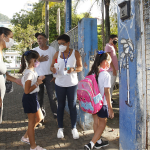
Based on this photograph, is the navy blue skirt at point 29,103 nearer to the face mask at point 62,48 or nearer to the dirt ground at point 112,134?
the face mask at point 62,48

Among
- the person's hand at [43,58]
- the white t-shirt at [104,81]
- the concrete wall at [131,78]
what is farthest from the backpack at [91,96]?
the person's hand at [43,58]

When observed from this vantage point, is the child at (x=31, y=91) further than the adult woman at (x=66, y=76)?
No

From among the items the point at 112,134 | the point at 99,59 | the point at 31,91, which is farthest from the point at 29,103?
the point at 112,134

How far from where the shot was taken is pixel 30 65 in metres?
3.21

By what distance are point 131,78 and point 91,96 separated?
Answer: 2.24ft

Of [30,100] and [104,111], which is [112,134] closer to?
[104,111]

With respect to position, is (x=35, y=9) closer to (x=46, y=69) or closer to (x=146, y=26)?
(x=46, y=69)

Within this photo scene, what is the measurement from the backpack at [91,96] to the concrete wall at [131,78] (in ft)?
1.33

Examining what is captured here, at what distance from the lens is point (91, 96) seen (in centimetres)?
296

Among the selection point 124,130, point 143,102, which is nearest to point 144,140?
point 124,130

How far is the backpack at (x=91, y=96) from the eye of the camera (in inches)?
116

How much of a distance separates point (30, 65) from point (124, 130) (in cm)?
193

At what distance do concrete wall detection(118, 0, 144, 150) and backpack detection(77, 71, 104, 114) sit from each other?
1.33 ft

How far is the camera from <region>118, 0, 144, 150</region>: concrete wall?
264 centimetres
